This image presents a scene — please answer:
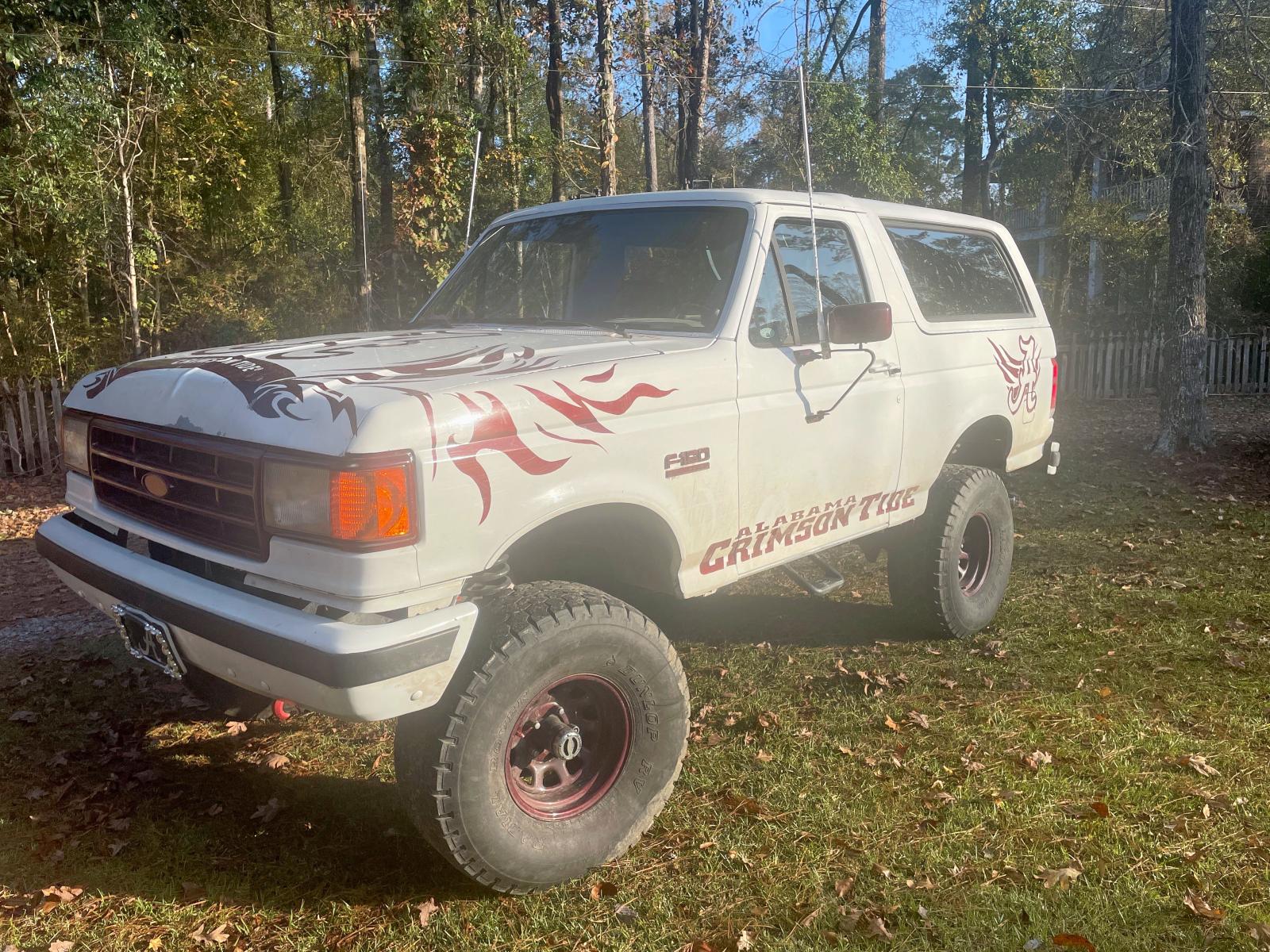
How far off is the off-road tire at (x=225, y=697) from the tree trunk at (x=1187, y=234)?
10485mm

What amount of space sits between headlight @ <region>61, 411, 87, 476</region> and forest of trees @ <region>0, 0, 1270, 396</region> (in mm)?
6641

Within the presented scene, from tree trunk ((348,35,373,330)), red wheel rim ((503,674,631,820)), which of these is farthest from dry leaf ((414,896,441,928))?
tree trunk ((348,35,373,330))

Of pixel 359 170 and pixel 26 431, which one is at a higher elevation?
pixel 359 170

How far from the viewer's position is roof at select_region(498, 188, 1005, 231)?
13.1 feet

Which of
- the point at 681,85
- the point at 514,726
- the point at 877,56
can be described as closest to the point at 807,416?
the point at 514,726

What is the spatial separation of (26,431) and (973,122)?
21960 millimetres

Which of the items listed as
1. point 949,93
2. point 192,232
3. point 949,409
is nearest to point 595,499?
point 949,409

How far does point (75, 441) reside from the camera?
11.8ft

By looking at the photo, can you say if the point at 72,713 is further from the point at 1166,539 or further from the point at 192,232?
the point at 192,232

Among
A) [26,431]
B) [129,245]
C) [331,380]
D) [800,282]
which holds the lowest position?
[26,431]

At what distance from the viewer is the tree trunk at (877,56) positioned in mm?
22047

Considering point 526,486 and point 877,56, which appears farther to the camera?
point 877,56

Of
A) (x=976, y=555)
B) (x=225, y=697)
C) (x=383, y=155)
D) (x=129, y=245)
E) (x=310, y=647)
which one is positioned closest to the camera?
(x=310, y=647)

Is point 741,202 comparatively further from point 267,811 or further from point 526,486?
point 267,811
